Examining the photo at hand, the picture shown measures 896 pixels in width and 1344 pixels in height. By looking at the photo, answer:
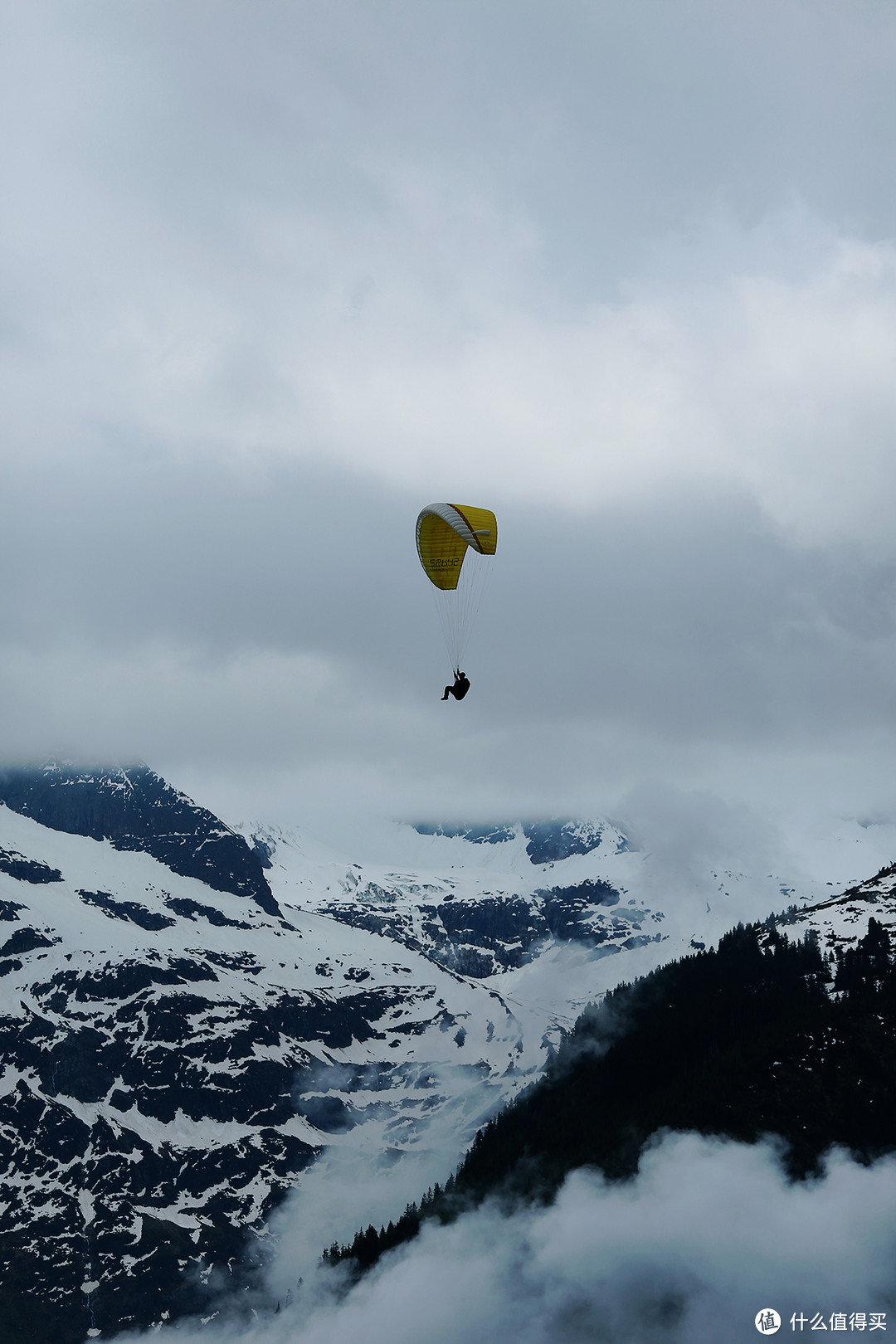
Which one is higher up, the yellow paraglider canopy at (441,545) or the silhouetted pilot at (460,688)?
the yellow paraglider canopy at (441,545)

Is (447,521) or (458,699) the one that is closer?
(458,699)

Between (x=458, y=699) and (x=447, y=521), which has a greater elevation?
(x=447, y=521)

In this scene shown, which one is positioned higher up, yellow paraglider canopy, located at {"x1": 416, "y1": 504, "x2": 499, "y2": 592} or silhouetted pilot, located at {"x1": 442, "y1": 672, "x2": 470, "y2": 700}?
yellow paraglider canopy, located at {"x1": 416, "y1": 504, "x2": 499, "y2": 592}
